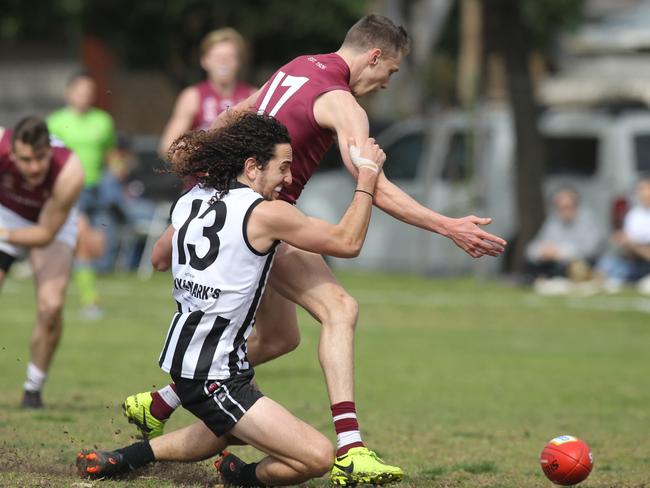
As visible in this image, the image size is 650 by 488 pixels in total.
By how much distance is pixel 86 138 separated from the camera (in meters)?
17.3

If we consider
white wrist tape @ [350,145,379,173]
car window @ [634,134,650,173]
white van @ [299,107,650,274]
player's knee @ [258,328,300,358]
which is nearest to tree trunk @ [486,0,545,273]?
white van @ [299,107,650,274]

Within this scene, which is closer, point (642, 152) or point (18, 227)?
point (18, 227)

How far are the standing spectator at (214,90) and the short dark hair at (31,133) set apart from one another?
328 cm

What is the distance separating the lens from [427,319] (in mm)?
17031

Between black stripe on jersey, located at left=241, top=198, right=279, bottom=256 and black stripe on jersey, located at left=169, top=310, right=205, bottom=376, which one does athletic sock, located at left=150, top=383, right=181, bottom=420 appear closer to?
black stripe on jersey, located at left=169, top=310, right=205, bottom=376

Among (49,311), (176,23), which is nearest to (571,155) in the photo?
(176,23)

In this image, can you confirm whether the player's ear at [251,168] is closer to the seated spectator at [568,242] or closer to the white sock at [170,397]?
the white sock at [170,397]

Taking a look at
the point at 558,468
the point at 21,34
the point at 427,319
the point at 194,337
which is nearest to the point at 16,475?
the point at 194,337

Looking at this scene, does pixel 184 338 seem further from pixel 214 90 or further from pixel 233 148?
pixel 214 90

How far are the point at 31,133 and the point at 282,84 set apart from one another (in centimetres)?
220

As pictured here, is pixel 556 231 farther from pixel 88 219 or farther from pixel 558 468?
pixel 558 468

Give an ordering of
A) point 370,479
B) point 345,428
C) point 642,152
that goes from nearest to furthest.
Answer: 1. point 370,479
2. point 345,428
3. point 642,152

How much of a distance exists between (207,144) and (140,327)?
30.1ft

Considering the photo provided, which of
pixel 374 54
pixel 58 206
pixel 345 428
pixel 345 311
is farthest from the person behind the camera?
pixel 58 206
